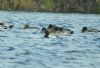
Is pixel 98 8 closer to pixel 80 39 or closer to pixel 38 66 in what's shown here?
pixel 80 39

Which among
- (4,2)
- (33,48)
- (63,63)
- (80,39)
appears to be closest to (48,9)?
(4,2)

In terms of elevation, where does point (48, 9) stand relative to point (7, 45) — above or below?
below

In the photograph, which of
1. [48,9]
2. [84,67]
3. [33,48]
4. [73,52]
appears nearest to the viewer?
[84,67]

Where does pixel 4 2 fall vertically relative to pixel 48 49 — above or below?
below

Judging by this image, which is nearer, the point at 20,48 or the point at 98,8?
the point at 20,48

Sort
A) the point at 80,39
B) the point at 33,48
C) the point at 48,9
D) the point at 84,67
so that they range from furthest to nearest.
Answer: the point at 48,9 < the point at 80,39 < the point at 33,48 < the point at 84,67

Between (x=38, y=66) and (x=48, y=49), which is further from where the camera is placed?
(x=48, y=49)

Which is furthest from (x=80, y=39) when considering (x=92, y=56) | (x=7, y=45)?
(x=92, y=56)

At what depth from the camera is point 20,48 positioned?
99.3 feet

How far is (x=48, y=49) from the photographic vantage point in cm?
3002

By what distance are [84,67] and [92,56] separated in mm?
3776

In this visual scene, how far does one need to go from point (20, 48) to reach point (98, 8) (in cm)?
6471

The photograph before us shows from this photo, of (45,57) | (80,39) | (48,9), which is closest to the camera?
(45,57)

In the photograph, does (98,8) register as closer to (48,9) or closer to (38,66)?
(48,9)
